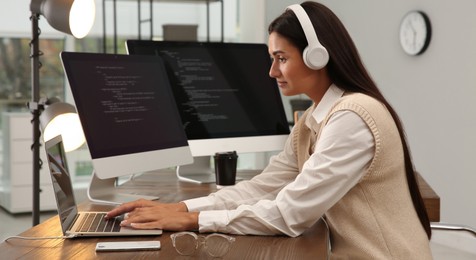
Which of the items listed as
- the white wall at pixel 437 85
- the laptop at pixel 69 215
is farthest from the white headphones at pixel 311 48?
the white wall at pixel 437 85

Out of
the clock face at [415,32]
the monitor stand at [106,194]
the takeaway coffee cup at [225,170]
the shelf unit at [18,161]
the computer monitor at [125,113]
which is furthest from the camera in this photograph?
the shelf unit at [18,161]

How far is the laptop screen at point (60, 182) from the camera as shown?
4.72ft

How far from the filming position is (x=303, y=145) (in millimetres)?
1791

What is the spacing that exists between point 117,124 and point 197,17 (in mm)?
4636

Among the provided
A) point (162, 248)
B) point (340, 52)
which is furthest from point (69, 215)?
point (340, 52)

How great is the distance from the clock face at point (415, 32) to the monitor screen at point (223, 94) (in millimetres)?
2457

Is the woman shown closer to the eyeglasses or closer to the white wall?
the eyeglasses

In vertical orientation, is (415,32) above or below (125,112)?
above

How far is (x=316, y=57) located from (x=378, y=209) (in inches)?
14.4

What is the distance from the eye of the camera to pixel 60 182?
1.54 m

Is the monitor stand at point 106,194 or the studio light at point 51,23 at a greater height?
the studio light at point 51,23

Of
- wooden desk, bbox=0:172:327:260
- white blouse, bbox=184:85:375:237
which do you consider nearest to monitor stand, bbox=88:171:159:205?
wooden desk, bbox=0:172:327:260

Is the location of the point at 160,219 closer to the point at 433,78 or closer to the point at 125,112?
the point at 125,112

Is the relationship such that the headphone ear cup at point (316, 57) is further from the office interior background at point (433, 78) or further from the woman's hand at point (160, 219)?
the office interior background at point (433, 78)
